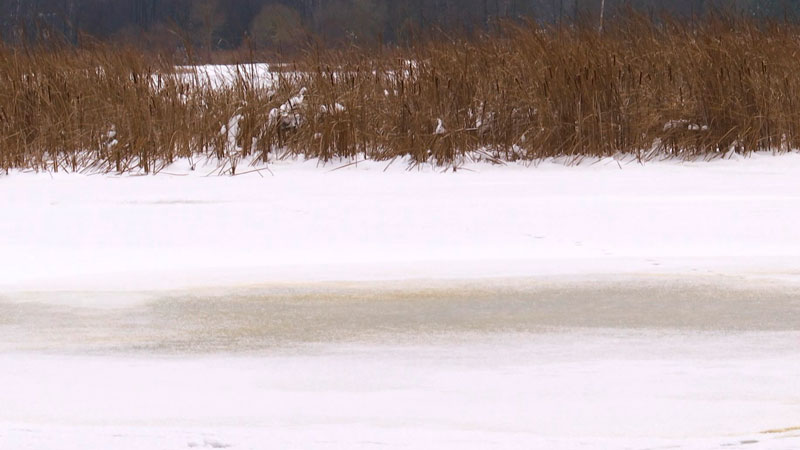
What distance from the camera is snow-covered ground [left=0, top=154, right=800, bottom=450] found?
272 cm

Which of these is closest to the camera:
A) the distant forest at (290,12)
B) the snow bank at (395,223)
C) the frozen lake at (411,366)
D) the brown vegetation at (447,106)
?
the frozen lake at (411,366)

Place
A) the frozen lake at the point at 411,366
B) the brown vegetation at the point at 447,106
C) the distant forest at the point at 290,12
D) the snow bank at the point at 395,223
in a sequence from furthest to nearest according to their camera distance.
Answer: the distant forest at the point at 290,12
the brown vegetation at the point at 447,106
the snow bank at the point at 395,223
the frozen lake at the point at 411,366

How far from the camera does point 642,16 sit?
961 cm

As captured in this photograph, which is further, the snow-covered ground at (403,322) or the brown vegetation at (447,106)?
the brown vegetation at (447,106)

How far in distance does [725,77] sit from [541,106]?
1289 mm

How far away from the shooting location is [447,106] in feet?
28.9

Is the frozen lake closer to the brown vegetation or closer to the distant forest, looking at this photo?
the brown vegetation

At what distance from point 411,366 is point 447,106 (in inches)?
226

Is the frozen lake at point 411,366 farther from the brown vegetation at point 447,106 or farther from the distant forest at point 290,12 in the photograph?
the distant forest at point 290,12

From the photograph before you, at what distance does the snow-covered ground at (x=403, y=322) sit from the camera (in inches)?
107

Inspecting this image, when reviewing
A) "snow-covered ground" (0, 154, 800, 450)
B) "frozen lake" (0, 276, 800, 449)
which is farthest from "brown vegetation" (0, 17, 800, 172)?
"frozen lake" (0, 276, 800, 449)

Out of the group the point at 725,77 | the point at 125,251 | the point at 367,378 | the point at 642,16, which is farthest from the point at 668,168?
the point at 367,378

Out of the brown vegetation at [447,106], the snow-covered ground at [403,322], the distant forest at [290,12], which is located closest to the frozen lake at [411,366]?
the snow-covered ground at [403,322]

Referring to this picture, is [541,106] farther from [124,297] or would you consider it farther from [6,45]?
[124,297]
